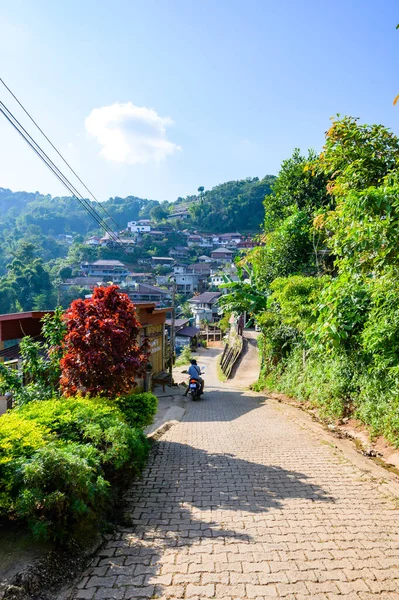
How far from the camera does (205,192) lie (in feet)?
410

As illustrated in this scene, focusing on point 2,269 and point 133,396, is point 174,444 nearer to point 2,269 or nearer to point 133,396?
point 133,396

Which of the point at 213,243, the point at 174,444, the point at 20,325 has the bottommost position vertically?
the point at 174,444

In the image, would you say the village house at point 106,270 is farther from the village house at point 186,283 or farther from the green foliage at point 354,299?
the green foliage at point 354,299

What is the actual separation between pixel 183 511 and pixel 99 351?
9.28 ft

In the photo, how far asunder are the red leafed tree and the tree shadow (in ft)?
5.12

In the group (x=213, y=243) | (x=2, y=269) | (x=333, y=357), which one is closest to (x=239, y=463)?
(x=333, y=357)

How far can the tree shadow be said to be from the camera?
3221mm

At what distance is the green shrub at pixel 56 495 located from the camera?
3.32 meters

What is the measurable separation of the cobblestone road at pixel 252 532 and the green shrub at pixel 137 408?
2.30 feet

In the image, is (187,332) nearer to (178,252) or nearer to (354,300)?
(354,300)

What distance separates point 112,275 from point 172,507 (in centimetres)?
7475

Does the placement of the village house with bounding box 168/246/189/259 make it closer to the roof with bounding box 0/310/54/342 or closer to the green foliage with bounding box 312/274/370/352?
the roof with bounding box 0/310/54/342

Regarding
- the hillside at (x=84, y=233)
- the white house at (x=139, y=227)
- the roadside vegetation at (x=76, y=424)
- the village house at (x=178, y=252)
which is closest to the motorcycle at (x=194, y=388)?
the roadside vegetation at (x=76, y=424)

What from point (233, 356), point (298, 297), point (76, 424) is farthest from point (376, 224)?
point (233, 356)
